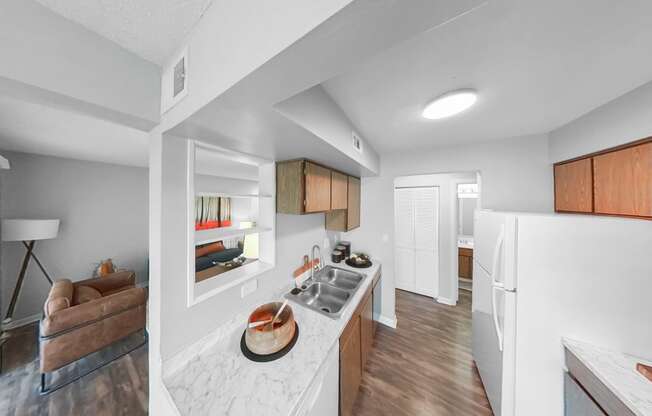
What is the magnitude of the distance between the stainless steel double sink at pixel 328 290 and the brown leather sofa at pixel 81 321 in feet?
6.10

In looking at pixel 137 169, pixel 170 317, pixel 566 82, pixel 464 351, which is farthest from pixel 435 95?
pixel 137 169

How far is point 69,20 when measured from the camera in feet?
2.03

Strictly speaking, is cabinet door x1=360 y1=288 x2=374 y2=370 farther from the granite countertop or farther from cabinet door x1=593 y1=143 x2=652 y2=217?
cabinet door x1=593 y1=143 x2=652 y2=217

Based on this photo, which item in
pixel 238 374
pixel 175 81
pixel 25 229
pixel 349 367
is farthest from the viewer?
pixel 25 229

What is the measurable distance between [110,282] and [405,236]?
4.24m

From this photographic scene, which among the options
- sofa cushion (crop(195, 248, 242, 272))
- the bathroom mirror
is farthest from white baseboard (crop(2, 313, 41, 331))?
the bathroom mirror

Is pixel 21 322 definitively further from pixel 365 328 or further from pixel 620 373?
pixel 620 373

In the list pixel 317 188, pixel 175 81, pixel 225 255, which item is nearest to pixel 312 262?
pixel 317 188

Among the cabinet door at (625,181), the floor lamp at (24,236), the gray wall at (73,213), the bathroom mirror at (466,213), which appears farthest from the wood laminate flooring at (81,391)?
the bathroom mirror at (466,213)

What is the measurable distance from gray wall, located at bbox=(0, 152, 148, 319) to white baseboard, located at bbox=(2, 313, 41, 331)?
0.19 feet

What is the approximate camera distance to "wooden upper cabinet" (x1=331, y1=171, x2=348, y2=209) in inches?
67.4

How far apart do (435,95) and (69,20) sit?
1.57 meters

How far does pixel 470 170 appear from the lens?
192cm

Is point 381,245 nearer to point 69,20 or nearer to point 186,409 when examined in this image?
point 186,409
